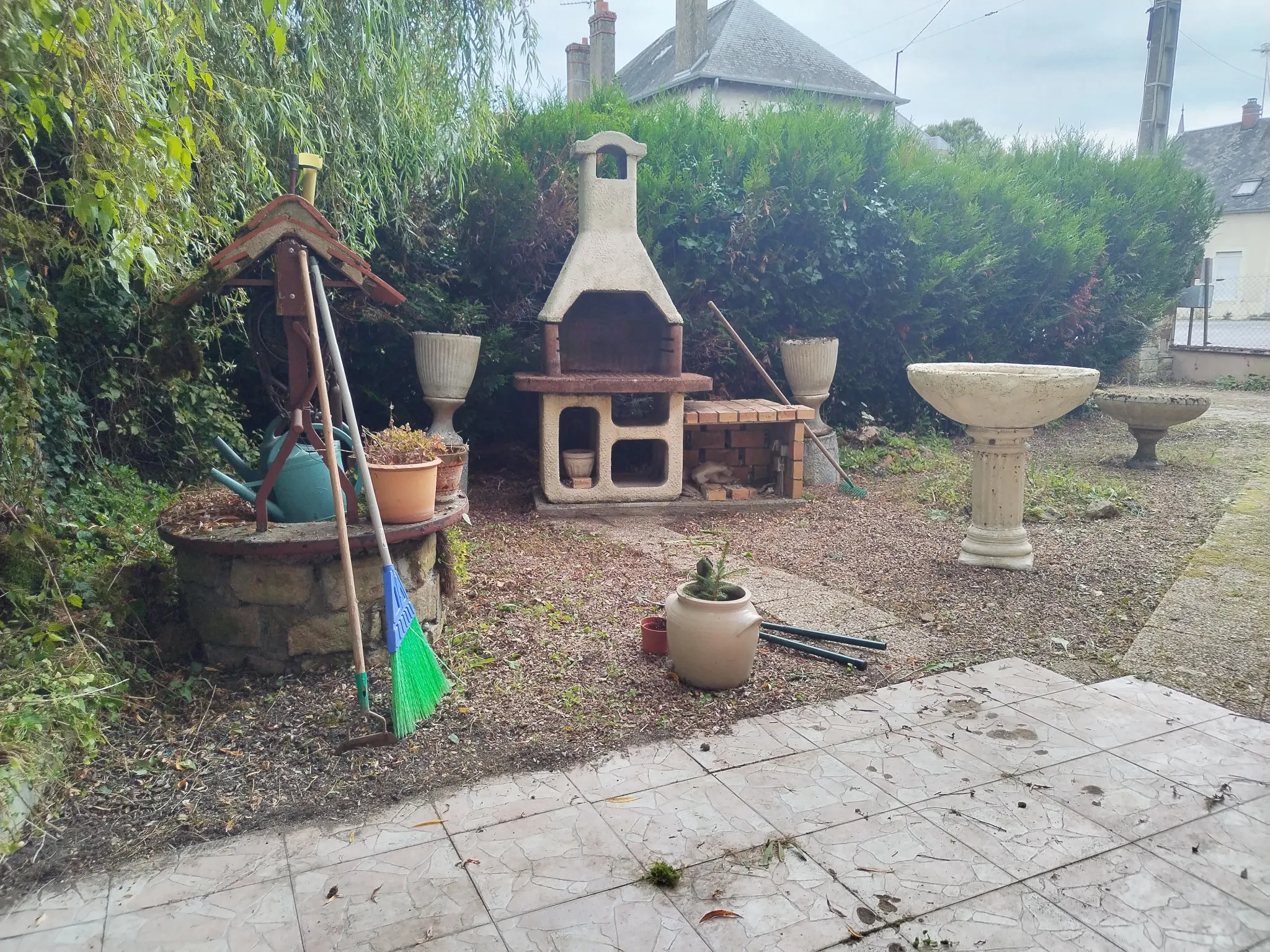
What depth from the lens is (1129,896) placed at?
2.07 meters

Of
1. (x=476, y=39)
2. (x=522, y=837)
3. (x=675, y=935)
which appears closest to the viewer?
(x=675, y=935)

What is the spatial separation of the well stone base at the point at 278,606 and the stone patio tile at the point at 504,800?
3.12 feet

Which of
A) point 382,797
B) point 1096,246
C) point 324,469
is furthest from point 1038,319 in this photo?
point 382,797

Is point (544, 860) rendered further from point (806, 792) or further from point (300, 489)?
point (300, 489)

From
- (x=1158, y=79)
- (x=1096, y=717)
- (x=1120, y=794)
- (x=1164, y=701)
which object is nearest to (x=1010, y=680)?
(x=1096, y=717)

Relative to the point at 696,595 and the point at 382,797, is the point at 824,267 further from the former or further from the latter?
the point at 382,797

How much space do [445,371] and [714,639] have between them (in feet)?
11.7

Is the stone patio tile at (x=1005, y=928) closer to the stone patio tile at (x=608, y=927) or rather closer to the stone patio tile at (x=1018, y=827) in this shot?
the stone patio tile at (x=1018, y=827)

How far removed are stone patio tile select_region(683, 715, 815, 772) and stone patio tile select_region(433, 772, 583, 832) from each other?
1.48 ft

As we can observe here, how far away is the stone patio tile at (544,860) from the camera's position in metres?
2.08

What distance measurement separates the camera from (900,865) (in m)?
2.20

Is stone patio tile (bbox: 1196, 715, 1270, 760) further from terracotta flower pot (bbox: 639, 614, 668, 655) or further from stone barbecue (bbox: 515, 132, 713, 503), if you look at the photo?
stone barbecue (bbox: 515, 132, 713, 503)

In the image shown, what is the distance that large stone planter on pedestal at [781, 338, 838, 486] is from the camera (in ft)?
23.1

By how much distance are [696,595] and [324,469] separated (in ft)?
4.96
